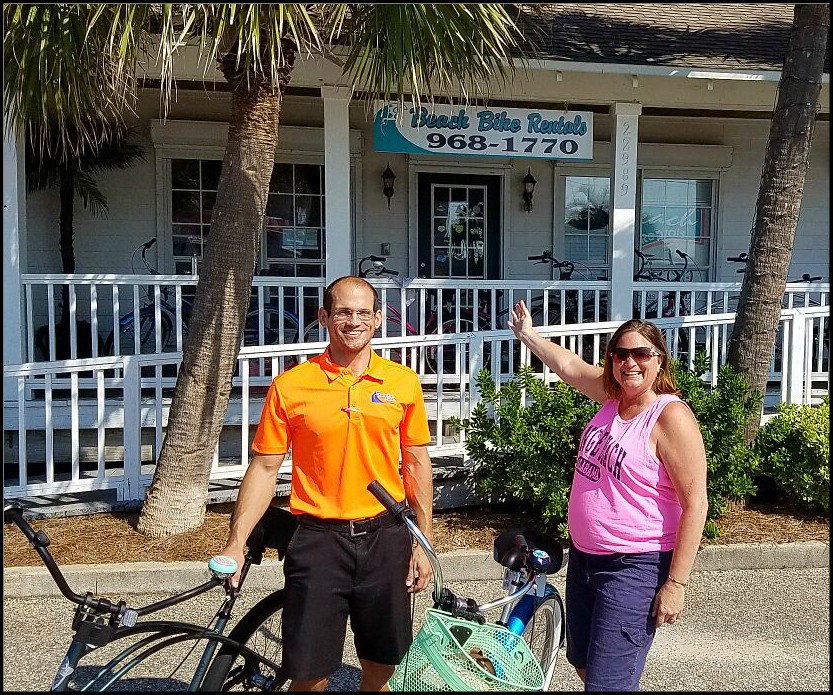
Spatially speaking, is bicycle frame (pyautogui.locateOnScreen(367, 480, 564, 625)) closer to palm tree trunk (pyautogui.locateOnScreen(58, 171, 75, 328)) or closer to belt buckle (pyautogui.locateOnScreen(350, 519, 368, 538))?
belt buckle (pyautogui.locateOnScreen(350, 519, 368, 538))

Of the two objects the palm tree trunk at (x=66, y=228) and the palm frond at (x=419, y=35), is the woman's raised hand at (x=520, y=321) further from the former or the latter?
the palm tree trunk at (x=66, y=228)

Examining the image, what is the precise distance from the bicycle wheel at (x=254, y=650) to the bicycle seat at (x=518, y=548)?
820mm

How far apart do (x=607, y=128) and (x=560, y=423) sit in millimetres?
6392

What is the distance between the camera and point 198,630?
9.28 ft

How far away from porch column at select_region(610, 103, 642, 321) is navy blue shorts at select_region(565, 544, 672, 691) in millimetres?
5772

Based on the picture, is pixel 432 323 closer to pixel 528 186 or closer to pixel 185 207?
pixel 528 186

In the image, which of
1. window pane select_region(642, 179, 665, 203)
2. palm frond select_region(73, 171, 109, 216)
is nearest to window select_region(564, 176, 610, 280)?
window pane select_region(642, 179, 665, 203)

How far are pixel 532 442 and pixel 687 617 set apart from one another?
1.45 meters

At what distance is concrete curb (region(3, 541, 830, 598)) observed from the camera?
490cm

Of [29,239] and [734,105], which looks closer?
[734,105]

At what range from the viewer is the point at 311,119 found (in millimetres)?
10281

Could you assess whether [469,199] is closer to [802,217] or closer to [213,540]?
[802,217]

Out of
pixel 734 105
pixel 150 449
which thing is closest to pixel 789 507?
pixel 734 105

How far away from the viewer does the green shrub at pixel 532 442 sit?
5562 mm
